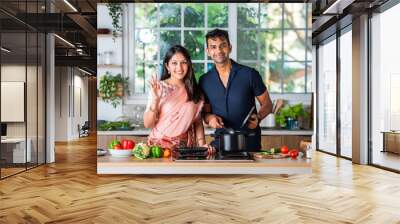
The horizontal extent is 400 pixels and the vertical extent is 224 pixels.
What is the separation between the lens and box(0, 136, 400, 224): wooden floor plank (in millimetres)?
3941

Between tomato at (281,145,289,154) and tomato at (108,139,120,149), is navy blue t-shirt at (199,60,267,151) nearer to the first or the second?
tomato at (281,145,289,154)

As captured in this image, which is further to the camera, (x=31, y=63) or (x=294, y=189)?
(x=31, y=63)

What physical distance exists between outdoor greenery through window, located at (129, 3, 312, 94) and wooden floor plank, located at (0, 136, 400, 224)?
1.24m

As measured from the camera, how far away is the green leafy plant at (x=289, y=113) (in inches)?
195

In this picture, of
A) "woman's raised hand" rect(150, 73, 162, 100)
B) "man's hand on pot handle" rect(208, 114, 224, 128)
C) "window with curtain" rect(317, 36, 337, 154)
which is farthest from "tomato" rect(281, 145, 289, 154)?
"window with curtain" rect(317, 36, 337, 154)

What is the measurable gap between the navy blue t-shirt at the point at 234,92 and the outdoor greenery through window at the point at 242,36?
88mm

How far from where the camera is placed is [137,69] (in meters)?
4.93

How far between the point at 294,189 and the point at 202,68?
6.10ft

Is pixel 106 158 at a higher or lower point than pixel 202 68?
lower

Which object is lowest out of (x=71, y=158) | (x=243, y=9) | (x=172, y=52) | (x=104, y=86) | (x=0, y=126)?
(x=71, y=158)

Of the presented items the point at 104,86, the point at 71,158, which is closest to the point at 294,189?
the point at 104,86

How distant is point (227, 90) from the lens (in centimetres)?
491

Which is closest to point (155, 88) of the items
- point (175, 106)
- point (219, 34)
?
point (175, 106)

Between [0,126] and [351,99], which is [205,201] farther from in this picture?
[351,99]
